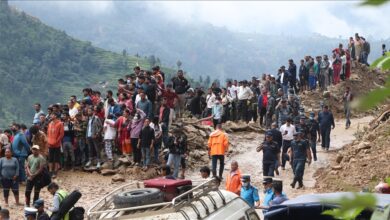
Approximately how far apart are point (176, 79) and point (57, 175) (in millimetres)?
4547

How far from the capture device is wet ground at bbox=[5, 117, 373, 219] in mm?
16036

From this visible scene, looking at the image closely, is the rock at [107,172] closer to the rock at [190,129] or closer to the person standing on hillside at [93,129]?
the person standing on hillside at [93,129]

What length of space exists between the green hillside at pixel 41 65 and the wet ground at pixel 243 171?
105889 mm

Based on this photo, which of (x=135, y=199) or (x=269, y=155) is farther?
(x=269, y=155)

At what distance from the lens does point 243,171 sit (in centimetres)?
1914

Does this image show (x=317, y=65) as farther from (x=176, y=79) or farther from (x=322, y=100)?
(x=176, y=79)

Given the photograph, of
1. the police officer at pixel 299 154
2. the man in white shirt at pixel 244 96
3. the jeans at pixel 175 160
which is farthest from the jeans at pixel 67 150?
the man in white shirt at pixel 244 96

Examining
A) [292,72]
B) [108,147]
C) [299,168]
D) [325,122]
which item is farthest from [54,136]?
[292,72]

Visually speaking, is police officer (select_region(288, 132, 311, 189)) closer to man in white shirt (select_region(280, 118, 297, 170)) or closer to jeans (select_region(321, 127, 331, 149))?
man in white shirt (select_region(280, 118, 297, 170))

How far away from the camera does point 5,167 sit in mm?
14703

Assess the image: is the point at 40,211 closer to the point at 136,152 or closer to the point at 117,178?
the point at 117,178

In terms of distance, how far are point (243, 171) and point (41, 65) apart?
136 meters

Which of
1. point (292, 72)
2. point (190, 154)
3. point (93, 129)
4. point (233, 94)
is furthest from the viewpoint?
point (292, 72)

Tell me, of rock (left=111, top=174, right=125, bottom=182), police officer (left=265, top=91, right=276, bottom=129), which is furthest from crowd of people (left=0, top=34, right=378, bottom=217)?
police officer (left=265, top=91, right=276, bottom=129)
